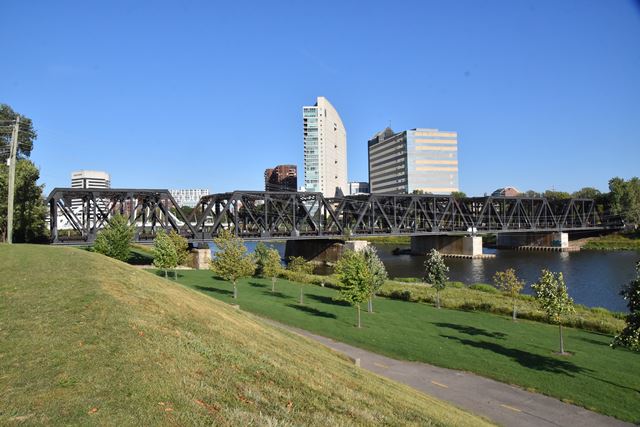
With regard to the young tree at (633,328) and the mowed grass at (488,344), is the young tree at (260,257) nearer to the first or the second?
the mowed grass at (488,344)

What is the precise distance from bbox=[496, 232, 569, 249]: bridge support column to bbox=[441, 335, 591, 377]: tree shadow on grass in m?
132

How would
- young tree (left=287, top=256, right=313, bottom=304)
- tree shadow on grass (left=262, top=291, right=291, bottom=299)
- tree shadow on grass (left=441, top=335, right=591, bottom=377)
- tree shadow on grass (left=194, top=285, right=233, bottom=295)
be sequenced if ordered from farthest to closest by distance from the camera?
young tree (left=287, top=256, right=313, bottom=304), tree shadow on grass (left=262, top=291, right=291, bottom=299), tree shadow on grass (left=194, top=285, right=233, bottom=295), tree shadow on grass (left=441, top=335, right=591, bottom=377)

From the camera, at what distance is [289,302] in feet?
146

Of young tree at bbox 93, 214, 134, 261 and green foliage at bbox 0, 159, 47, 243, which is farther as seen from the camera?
green foliage at bbox 0, 159, 47, 243

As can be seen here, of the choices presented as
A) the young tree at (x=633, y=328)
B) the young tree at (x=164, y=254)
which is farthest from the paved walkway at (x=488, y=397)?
the young tree at (x=164, y=254)

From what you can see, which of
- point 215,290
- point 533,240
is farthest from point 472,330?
point 533,240

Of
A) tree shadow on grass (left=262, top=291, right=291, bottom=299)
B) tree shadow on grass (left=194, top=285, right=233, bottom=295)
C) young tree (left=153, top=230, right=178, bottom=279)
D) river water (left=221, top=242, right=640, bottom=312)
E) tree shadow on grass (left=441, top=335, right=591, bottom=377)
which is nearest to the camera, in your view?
tree shadow on grass (left=441, top=335, right=591, bottom=377)

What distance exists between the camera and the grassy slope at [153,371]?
8.94 m

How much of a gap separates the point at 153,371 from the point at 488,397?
15626mm

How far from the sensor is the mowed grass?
2153 centimetres

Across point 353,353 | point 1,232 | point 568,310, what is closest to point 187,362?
point 353,353

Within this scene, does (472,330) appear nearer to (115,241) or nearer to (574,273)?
(115,241)

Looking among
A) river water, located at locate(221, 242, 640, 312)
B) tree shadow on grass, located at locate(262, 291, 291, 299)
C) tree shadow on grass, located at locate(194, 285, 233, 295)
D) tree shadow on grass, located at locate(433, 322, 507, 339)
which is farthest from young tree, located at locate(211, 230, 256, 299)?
river water, located at locate(221, 242, 640, 312)

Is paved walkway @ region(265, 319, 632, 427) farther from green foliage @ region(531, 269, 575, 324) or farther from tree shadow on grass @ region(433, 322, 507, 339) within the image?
tree shadow on grass @ region(433, 322, 507, 339)
